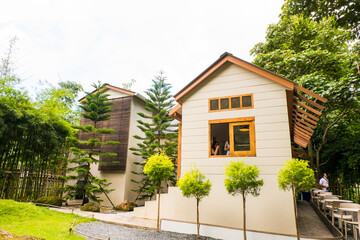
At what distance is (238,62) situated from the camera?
6.18 m

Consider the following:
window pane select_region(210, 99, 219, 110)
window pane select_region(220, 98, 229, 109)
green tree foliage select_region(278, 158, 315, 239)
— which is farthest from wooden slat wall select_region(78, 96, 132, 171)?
green tree foliage select_region(278, 158, 315, 239)

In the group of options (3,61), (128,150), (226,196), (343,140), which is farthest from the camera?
(128,150)

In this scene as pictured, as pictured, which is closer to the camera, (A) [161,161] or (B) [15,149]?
(A) [161,161]

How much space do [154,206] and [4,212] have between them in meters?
4.27

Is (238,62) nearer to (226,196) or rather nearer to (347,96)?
(226,196)

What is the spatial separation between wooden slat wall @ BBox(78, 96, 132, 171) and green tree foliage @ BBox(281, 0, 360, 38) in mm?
8912

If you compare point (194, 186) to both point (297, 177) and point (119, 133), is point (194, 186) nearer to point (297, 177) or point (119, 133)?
point (297, 177)

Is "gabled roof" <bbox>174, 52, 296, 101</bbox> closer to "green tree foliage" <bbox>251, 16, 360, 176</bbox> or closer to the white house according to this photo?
the white house

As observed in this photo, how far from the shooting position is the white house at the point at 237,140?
5207 millimetres

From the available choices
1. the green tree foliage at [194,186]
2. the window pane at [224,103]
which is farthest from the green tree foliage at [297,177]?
the window pane at [224,103]

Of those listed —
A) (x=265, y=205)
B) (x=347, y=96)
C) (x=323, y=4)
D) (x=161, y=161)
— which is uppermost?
(x=323, y=4)

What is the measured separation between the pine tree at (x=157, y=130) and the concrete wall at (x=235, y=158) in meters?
4.19

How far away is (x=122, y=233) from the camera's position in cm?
555

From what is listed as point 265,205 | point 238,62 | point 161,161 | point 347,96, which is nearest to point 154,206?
point 161,161
